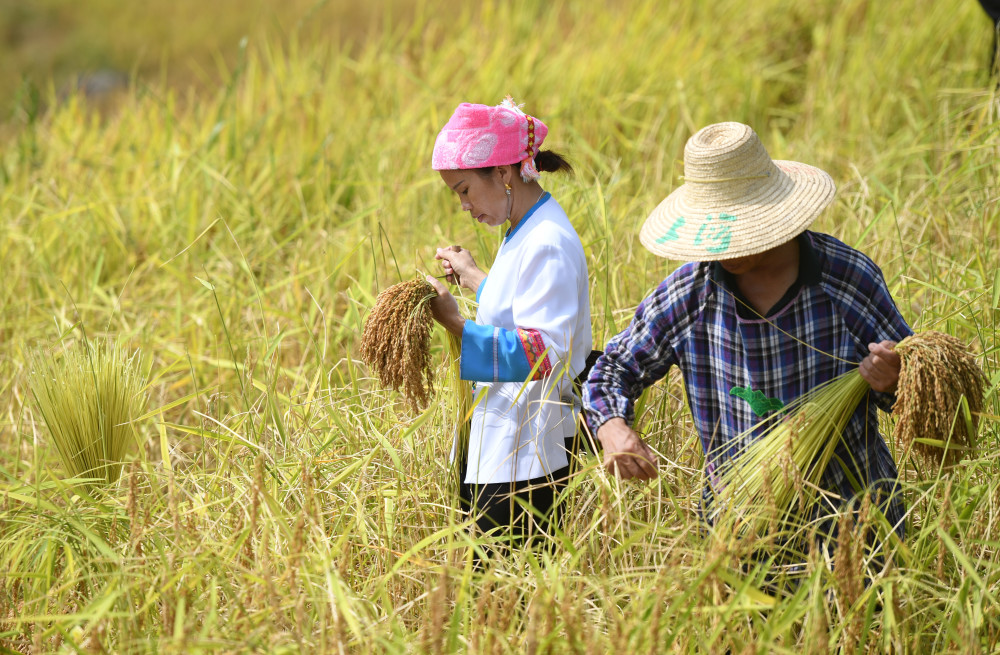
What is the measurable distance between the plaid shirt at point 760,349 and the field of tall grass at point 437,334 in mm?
154

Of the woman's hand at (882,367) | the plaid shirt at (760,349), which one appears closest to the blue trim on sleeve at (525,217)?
the plaid shirt at (760,349)

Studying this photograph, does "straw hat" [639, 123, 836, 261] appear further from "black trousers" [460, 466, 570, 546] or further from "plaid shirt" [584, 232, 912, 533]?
"black trousers" [460, 466, 570, 546]

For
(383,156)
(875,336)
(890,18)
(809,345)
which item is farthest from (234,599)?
(890,18)

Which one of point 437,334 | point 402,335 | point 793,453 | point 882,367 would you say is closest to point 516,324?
point 402,335

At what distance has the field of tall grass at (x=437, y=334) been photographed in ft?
5.50

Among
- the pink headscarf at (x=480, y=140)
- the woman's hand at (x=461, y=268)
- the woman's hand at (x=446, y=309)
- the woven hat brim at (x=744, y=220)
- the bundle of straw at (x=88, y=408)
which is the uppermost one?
the pink headscarf at (x=480, y=140)

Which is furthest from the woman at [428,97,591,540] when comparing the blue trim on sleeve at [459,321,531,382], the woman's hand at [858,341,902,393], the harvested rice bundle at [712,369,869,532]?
the woman's hand at [858,341,902,393]

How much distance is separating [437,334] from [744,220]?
1.32 m

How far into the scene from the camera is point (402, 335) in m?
1.86

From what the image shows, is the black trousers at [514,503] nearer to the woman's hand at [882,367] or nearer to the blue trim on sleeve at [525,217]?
the blue trim on sleeve at [525,217]

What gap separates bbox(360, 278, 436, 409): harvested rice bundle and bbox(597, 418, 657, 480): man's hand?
0.41m

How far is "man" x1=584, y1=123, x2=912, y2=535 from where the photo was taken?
171 centimetres

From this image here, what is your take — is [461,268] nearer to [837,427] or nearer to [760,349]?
[760,349]

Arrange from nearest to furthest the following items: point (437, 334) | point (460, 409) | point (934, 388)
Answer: point (934, 388)
point (460, 409)
point (437, 334)
